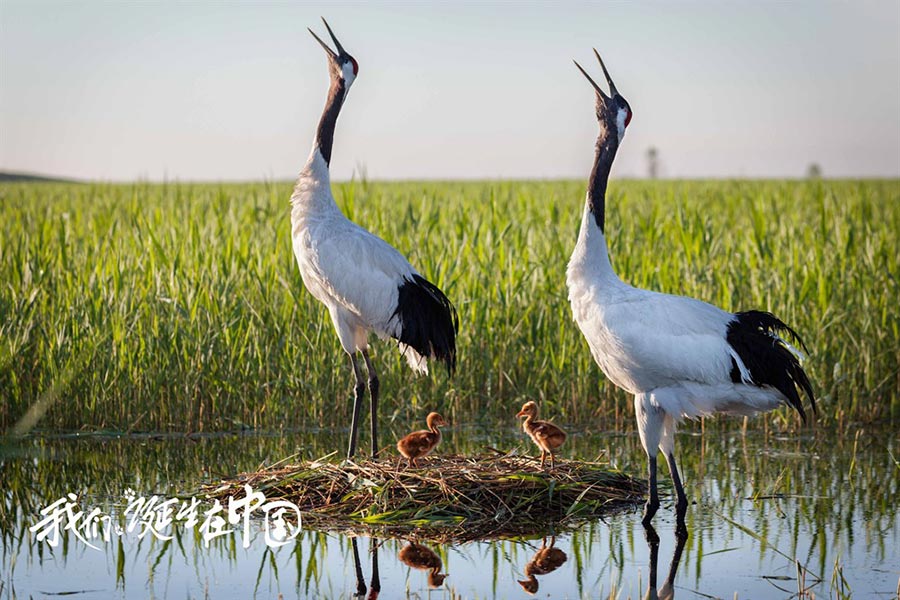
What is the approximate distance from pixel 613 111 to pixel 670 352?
161cm

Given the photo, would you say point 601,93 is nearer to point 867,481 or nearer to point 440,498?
point 440,498

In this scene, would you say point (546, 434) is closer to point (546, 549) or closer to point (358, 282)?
point (546, 549)

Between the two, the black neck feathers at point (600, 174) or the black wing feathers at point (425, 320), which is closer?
the black neck feathers at point (600, 174)

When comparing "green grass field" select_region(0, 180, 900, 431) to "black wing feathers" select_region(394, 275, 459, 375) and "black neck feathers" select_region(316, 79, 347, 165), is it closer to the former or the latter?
"black wing feathers" select_region(394, 275, 459, 375)

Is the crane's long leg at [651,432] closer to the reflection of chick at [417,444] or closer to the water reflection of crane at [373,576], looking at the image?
the reflection of chick at [417,444]

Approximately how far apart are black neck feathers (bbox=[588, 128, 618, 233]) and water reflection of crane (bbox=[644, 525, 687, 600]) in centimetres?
186

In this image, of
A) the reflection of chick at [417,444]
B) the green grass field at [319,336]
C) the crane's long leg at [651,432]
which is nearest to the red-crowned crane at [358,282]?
the reflection of chick at [417,444]

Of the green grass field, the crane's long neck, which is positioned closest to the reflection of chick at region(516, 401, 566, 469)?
the crane's long neck

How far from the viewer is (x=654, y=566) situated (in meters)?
6.15

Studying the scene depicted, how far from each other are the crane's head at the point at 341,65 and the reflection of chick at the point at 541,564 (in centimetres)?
402

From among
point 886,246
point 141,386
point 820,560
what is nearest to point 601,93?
point 820,560

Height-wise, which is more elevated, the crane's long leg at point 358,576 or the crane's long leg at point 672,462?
the crane's long leg at point 672,462

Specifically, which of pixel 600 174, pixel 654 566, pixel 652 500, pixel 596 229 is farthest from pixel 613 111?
pixel 654 566

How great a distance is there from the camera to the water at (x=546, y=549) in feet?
19.0
